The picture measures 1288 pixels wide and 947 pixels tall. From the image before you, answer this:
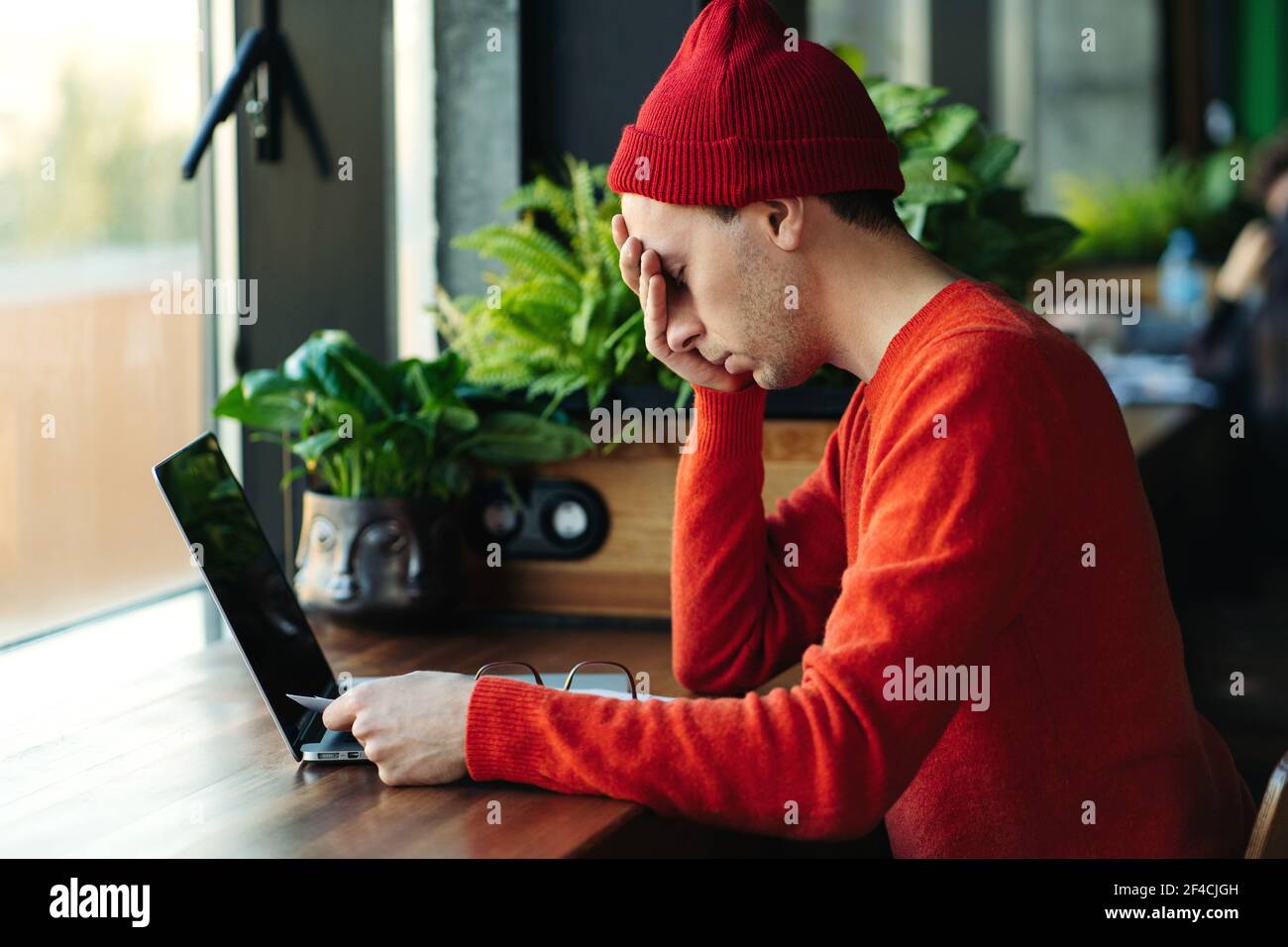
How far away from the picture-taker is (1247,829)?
1.47 meters

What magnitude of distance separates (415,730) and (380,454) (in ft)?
2.53

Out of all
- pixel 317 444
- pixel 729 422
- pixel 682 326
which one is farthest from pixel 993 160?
pixel 317 444

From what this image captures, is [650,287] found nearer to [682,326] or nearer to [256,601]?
[682,326]

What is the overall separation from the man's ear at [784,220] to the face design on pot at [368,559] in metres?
0.82

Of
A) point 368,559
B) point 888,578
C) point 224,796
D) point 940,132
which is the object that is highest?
point 940,132

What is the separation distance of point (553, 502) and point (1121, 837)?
1040mm

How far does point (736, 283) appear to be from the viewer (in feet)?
4.63

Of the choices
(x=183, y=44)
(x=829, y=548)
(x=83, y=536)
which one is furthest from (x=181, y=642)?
(x=829, y=548)

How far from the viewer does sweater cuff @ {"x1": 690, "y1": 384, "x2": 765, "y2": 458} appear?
1.69 metres

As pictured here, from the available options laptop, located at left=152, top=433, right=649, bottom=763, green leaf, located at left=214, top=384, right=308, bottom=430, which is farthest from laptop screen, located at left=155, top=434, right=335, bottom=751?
green leaf, located at left=214, top=384, right=308, bottom=430

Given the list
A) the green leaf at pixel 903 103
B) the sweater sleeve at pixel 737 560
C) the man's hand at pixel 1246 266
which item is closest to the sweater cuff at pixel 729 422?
the sweater sleeve at pixel 737 560

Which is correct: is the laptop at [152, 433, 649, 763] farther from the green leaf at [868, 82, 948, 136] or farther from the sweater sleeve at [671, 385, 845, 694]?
the green leaf at [868, 82, 948, 136]
